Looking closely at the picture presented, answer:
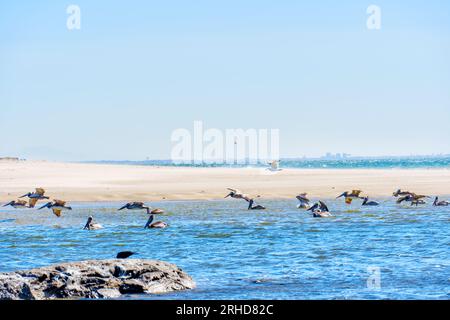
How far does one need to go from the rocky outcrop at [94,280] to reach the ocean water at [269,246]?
0.49m

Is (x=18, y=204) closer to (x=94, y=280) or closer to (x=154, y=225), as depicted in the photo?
(x=154, y=225)

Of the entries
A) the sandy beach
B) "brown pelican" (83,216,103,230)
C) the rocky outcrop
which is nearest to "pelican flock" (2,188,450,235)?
"brown pelican" (83,216,103,230)

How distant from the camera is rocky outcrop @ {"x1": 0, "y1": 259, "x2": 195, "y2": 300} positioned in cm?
1368

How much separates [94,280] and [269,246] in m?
7.25

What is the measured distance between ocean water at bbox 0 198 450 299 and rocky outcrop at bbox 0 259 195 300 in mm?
494

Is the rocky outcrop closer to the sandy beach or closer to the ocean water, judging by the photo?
the ocean water

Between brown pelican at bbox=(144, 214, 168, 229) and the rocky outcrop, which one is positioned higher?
the rocky outcrop

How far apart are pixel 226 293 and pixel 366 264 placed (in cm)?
448

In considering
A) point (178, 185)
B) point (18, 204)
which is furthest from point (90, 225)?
point (178, 185)

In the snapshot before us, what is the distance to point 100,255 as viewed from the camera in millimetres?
19156

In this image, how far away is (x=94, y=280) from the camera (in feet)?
46.4
